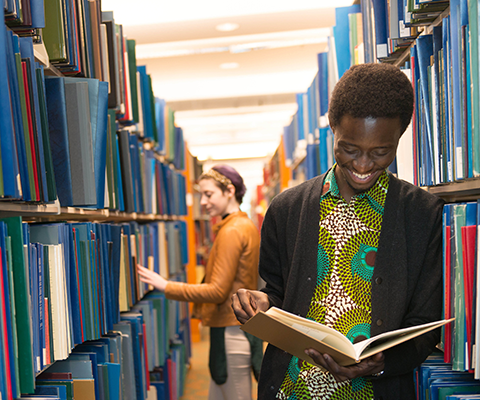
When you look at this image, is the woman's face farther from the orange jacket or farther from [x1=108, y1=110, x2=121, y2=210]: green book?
[x1=108, y1=110, x2=121, y2=210]: green book

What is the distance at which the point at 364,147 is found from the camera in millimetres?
1035

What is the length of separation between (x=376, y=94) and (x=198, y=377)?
3501mm

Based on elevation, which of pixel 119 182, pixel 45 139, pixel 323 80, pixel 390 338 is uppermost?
pixel 323 80

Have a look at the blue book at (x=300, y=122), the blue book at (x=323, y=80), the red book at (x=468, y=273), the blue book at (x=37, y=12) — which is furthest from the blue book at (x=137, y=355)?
the blue book at (x=300, y=122)

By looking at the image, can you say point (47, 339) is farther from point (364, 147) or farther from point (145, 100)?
point (145, 100)

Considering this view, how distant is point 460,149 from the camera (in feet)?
3.31

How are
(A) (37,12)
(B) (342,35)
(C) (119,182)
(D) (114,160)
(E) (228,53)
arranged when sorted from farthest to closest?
1. (E) (228,53)
2. (B) (342,35)
3. (C) (119,182)
4. (D) (114,160)
5. (A) (37,12)

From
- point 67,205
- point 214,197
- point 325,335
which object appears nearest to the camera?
point 325,335

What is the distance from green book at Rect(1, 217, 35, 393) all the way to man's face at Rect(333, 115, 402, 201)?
723 millimetres

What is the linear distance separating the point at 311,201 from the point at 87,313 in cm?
76

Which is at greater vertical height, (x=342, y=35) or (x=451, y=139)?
(x=342, y=35)

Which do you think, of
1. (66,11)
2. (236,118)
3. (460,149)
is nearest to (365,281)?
(460,149)

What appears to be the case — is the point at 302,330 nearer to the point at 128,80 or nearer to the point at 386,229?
the point at 386,229

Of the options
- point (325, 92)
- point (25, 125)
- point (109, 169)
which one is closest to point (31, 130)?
point (25, 125)
